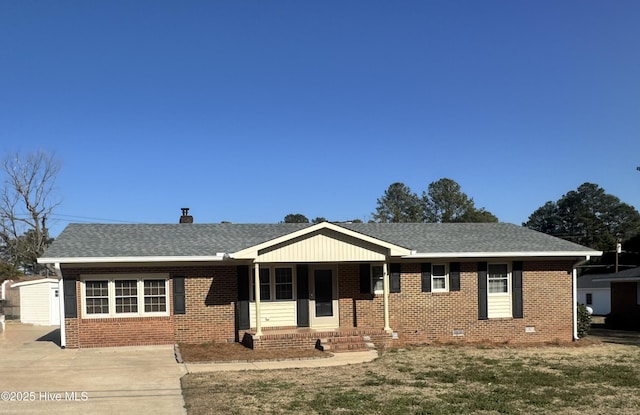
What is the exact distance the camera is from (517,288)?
18.6 metres

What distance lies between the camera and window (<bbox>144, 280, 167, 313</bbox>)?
16.7 metres

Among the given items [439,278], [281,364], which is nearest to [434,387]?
[281,364]

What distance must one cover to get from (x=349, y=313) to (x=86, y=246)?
7.98 m

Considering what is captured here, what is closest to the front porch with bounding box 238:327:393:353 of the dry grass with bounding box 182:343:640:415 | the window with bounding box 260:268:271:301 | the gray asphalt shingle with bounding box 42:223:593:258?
the window with bounding box 260:268:271:301

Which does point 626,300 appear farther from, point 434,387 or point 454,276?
point 434,387

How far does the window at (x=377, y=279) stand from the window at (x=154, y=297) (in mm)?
6206

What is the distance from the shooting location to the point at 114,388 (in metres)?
10.4

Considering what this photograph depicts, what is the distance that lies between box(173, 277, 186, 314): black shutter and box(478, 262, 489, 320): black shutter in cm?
900

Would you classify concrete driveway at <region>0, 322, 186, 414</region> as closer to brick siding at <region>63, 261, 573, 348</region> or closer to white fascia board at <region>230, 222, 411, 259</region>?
brick siding at <region>63, 261, 573, 348</region>

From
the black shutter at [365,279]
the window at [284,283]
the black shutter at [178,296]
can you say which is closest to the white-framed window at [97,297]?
the black shutter at [178,296]

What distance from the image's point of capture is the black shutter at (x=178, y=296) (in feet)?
55.1

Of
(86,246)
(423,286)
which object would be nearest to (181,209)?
(86,246)

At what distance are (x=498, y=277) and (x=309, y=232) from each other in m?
6.68

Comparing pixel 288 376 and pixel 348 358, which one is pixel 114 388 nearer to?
pixel 288 376
